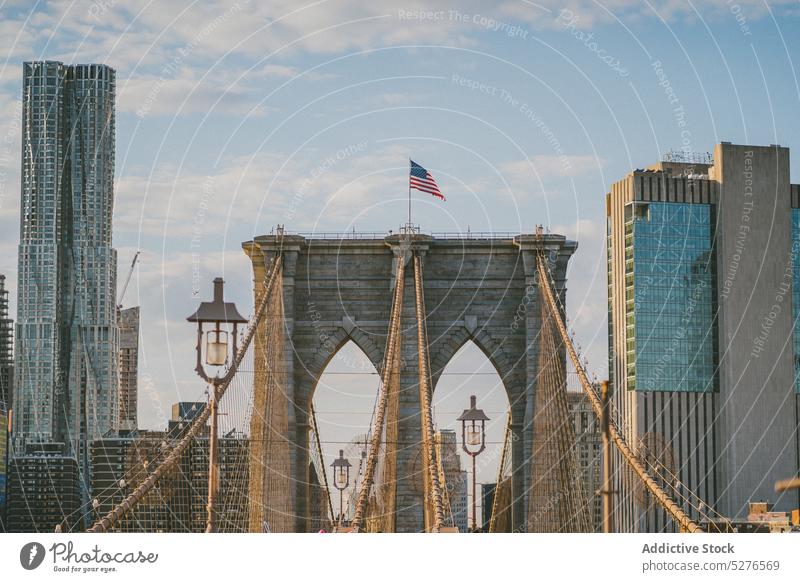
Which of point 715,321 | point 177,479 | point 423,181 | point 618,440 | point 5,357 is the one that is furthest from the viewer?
point 5,357

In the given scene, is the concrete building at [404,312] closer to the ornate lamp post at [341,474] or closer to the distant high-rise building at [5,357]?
the ornate lamp post at [341,474]

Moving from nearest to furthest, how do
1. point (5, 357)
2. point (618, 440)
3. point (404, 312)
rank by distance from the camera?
point (618, 440) → point (404, 312) → point (5, 357)

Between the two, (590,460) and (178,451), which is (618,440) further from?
(590,460)

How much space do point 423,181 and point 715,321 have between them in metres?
51.7

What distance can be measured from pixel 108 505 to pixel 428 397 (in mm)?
103449

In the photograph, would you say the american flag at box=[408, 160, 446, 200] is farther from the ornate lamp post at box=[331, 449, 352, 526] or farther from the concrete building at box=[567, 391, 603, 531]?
the concrete building at box=[567, 391, 603, 531]

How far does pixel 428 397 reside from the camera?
168 feet

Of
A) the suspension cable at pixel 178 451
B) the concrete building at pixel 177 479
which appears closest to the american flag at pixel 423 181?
the suspension cable at pixel 178 451

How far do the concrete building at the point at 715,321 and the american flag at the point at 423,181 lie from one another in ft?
157

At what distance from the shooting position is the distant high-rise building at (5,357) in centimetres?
18012

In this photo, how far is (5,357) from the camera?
611 feet

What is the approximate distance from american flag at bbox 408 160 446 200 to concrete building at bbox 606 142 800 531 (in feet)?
157

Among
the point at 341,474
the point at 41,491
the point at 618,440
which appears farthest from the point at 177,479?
the point at 41,491

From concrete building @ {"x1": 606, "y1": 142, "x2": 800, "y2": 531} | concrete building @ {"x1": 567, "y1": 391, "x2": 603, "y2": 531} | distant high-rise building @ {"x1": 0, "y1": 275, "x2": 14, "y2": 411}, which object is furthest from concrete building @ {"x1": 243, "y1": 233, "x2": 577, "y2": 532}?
distant high-rise building @ {"x1": 0, "y1": 275, "x2": 14, "y2": 411}
